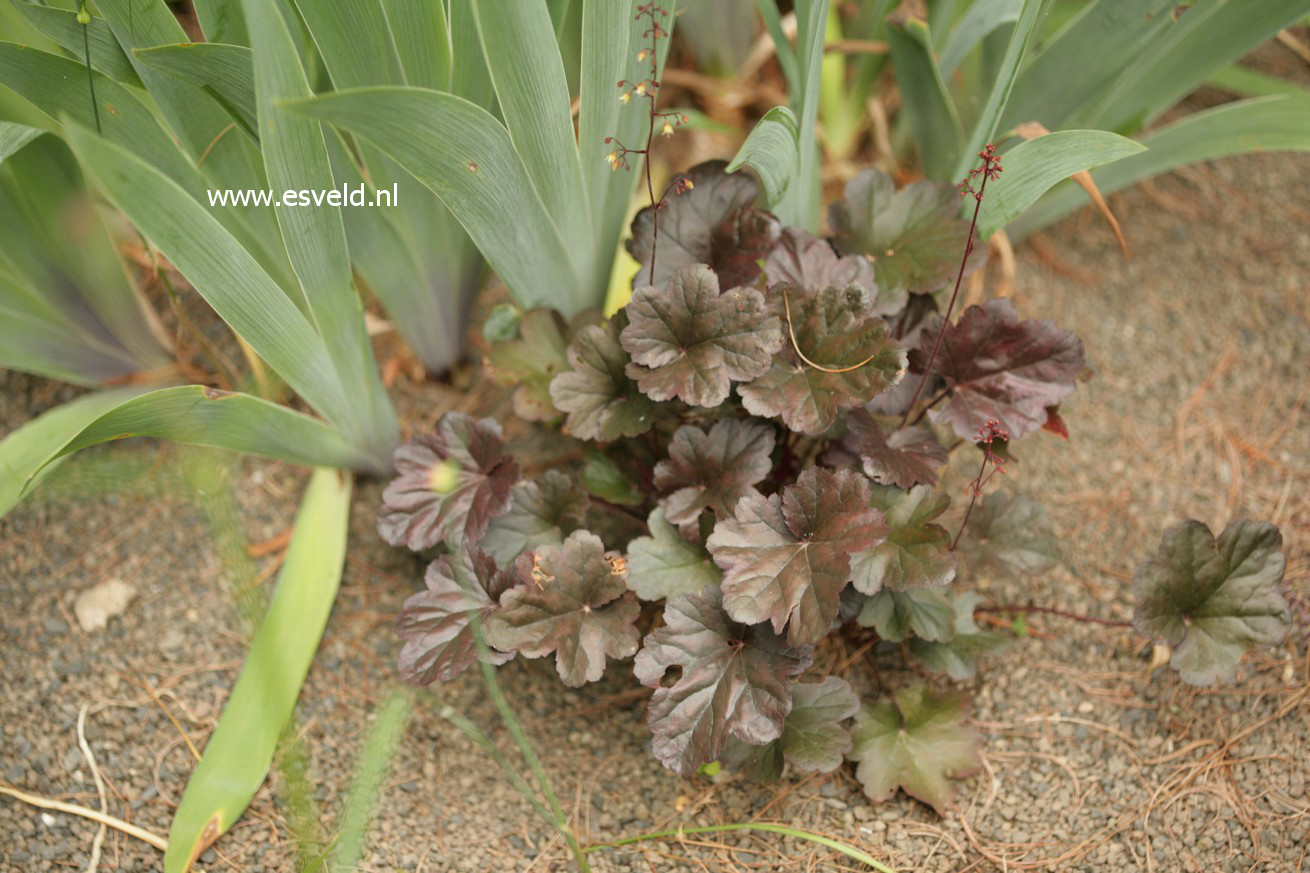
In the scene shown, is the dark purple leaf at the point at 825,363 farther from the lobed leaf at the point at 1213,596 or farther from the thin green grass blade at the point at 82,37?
the thin green grass blade at the point at 82,37

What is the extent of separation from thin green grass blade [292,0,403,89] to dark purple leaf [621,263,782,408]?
0.44 metres

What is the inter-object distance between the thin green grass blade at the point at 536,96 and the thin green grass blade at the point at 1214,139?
35.7 inches

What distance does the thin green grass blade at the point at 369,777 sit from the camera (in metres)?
1.12

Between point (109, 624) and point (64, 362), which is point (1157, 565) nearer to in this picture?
point (109, 624)

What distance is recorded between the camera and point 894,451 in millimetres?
1309

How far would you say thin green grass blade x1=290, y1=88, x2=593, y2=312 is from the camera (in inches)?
42.8

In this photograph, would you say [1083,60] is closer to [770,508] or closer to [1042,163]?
[1042,163]

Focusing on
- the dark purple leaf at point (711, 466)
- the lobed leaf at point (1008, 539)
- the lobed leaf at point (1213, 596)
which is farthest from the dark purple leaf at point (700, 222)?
the lobed leaf at point (1213, 596)

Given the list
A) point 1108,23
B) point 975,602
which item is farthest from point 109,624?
point 1108,23

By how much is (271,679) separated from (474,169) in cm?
74

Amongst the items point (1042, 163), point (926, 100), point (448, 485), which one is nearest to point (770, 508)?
point (448, 485)

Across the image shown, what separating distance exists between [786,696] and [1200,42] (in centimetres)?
120

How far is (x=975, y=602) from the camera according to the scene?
1393 mm

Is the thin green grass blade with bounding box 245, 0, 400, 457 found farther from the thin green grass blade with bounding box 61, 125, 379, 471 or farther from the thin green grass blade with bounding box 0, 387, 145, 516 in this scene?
the thin green grass blade with bounding box 0, 387, 145, 516
